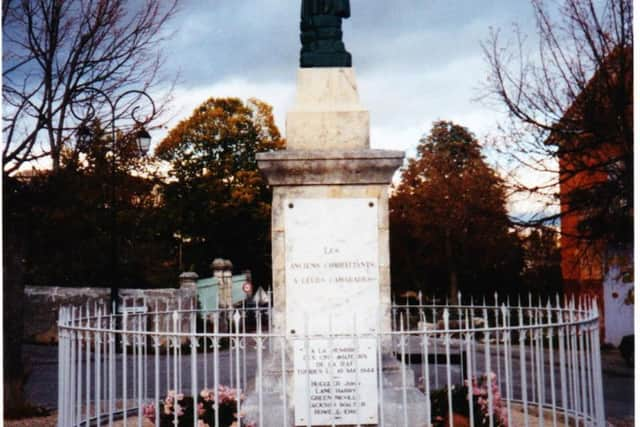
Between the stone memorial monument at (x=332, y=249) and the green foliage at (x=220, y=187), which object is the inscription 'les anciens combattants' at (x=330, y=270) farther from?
the green foliage at (x=220, y=187)

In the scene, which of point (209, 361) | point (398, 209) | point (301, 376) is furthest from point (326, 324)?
point (398, 209)

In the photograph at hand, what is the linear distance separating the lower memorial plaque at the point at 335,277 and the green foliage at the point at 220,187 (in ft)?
87.4

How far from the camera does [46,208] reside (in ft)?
43.0

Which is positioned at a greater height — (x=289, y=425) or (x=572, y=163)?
(x=572, y=163)

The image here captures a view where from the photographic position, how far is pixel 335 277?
261 inches

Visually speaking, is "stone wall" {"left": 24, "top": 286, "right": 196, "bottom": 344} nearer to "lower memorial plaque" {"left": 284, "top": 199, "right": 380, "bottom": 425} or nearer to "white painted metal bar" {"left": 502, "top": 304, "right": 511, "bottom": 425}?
"lower memorial plaque" {"left": 284, "top": 199, "right": 380, "bottom": 425}

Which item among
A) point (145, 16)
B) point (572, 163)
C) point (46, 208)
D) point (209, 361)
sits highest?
point (145, 16)

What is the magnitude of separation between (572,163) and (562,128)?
1.17 m

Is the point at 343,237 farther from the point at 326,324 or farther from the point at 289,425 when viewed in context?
the point at 289,425

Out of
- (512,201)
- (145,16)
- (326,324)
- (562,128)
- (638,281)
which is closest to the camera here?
(638,281)

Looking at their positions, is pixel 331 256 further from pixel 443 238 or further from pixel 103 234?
pixel 443 238

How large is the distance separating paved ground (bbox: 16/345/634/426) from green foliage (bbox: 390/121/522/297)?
1019 centimetres

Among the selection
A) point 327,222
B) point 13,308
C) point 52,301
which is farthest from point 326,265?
point 52,301

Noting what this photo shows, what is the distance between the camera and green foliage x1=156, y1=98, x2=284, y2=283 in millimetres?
33656
